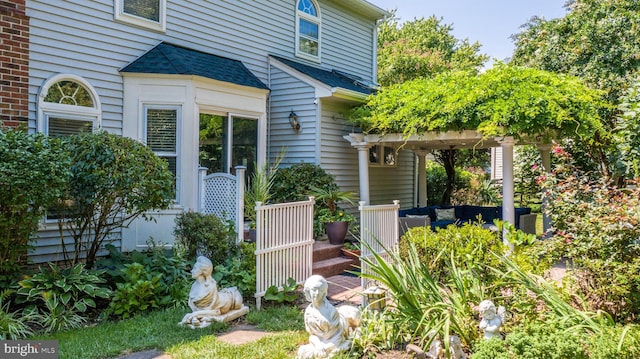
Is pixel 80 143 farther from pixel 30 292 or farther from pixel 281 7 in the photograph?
pixel 281 7

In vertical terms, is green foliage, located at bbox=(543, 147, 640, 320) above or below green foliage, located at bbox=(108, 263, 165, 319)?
above

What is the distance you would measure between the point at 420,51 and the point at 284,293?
55.2 feet

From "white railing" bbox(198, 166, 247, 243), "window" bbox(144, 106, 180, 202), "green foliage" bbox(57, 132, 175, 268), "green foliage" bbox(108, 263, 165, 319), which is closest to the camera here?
"green foliage" bbox(108, 263, 165, 319)

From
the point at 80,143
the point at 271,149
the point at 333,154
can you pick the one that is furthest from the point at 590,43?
the point at 80,143

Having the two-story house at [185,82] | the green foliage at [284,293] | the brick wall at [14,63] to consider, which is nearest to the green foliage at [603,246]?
the green foliage at [284,293]

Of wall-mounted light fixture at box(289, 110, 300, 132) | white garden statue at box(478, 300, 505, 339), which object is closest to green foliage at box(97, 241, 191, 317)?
white garden statue at box(478, 300, 505, 339)

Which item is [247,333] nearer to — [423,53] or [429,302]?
[429,302]

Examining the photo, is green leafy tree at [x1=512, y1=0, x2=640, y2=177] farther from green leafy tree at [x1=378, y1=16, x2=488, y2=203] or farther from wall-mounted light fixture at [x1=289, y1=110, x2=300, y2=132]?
wall-mounted light fixture at [x1=289, y1=110, x2=300, y2=132]

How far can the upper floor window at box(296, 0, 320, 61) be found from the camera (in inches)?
424

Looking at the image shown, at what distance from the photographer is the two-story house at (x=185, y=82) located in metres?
6.35

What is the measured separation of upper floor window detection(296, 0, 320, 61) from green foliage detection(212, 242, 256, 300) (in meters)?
6.09

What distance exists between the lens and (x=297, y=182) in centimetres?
859

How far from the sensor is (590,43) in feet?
37.4

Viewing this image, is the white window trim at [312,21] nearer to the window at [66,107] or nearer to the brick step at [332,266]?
the window at [66,107]
